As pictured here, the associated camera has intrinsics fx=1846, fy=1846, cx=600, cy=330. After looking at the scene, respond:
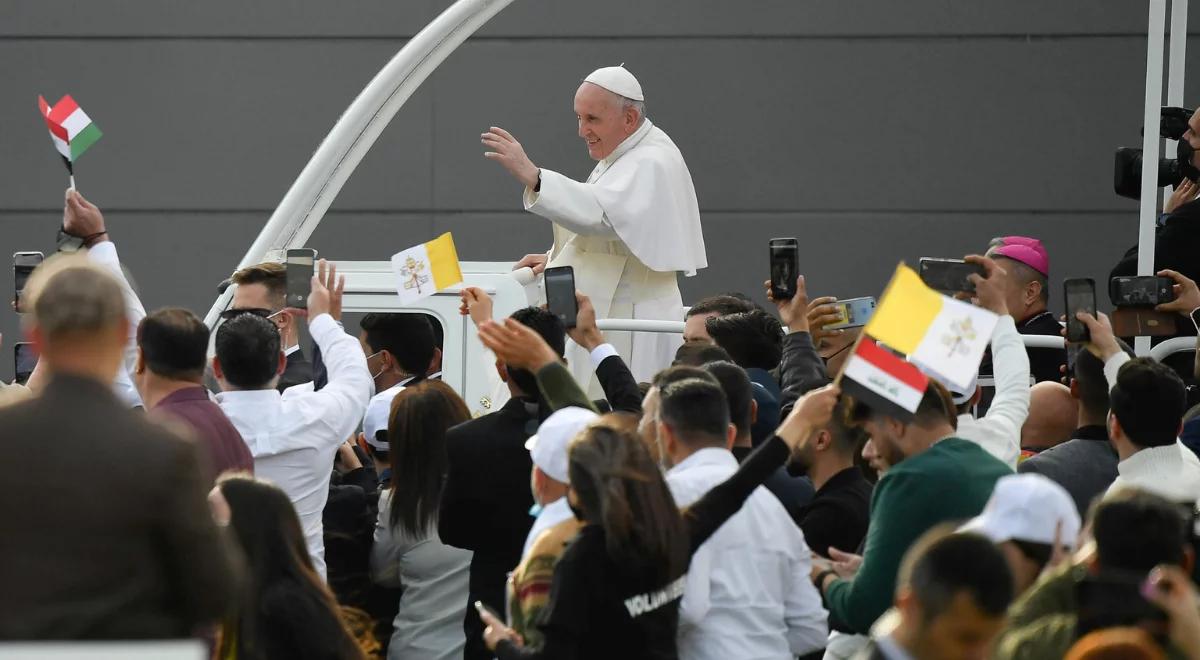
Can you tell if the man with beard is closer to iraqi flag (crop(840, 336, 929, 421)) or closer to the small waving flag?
iraqi flag (crop(840, 336, 929, 421))

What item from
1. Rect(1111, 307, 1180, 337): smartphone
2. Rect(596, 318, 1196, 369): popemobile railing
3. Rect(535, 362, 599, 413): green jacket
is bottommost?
Rect(596, 318, 1196, 369): popemobile railing

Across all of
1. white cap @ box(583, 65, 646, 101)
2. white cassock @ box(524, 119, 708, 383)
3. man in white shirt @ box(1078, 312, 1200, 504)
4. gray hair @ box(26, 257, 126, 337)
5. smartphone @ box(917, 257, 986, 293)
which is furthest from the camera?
white cap @ box(583, 65, 646, 101)

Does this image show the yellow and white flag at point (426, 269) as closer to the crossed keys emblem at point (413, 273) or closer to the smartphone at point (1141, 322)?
the crossed keys emblem at point (413, 273)

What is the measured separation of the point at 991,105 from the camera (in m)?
11.8

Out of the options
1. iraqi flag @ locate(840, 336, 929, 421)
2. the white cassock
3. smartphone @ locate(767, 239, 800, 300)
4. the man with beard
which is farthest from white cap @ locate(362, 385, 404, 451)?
iraqi flag @ locate(840, 336, 929, 421)

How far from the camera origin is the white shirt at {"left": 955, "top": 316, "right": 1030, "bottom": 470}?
4.84 metres

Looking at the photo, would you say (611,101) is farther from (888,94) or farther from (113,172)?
(113,172)

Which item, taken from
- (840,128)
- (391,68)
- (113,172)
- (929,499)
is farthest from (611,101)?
(113,172)

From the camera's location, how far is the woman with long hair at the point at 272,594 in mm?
3969

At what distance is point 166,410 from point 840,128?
7.76 m

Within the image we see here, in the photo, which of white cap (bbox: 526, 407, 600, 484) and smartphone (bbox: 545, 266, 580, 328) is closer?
white cap (bbox: 526, 407, 600, 484)

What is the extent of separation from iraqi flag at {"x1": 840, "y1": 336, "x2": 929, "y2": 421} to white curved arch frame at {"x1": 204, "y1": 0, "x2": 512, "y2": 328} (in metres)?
4.48

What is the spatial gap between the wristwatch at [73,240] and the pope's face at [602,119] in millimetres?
2245

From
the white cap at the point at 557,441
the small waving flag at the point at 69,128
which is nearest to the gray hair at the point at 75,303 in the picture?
the white cap at the point at 557,441
